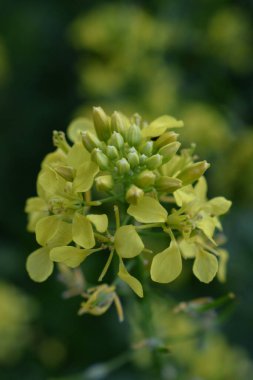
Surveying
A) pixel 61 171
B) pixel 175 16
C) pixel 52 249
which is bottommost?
pixel 52 249

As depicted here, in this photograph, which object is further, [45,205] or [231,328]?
[231,328]

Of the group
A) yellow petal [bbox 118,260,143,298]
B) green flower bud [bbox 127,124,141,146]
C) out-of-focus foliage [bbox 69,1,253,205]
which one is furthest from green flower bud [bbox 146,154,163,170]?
out-of-focus foliage [bbox 69,1,253,205]

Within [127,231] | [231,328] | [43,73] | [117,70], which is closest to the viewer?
[127,231]

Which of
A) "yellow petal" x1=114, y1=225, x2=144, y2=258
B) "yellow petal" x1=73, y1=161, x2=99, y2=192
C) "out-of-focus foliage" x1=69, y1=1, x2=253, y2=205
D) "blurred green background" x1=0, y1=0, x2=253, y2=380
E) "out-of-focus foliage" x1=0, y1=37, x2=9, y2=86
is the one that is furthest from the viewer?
"out-of-focus foliage" x1=0, y1=37, x2=9, y2=86

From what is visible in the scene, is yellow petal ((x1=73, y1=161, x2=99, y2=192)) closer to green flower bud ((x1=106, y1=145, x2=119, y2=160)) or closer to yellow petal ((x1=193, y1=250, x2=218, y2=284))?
green flower bud ((x1=106, y1=145, x2=119, y2=160))

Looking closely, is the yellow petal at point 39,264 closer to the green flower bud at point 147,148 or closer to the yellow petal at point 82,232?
the yellow petal at point 82,232

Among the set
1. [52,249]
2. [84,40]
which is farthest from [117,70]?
[52,249]

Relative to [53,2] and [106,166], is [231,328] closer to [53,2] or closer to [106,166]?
[106,166]
